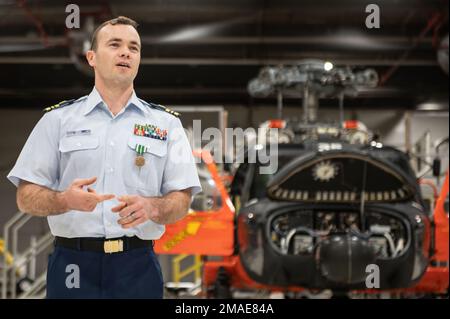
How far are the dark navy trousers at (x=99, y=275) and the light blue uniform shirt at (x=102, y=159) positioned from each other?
62 millimetres

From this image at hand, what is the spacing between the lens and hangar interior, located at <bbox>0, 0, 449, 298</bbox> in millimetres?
3318

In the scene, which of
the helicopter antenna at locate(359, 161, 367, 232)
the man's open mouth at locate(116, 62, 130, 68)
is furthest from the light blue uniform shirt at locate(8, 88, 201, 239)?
the helicopter antenna at locate(359, 161, 367, 232)

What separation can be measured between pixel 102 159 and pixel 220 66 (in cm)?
924

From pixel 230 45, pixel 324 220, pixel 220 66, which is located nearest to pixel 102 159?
pixel 324 220

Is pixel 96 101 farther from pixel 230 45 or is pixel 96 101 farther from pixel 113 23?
pixel 230 45

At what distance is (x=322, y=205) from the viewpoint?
5750 mm

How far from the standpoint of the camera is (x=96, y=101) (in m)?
2.39

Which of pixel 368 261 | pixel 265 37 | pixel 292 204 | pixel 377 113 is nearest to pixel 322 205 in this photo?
pixel 292 204

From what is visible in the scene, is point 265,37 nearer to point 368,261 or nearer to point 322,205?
point 322,205

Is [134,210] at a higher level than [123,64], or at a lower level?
lower

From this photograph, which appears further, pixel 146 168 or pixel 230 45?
pixel 230 45

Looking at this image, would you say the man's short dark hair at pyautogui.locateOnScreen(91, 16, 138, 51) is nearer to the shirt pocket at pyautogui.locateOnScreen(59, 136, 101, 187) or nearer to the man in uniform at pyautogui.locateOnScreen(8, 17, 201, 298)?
the man in uniform at pyautogui.locateOnScreen(8, 17, 201, 298)

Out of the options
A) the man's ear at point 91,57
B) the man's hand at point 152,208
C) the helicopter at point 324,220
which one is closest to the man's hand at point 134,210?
the man's hand at point 152,208
